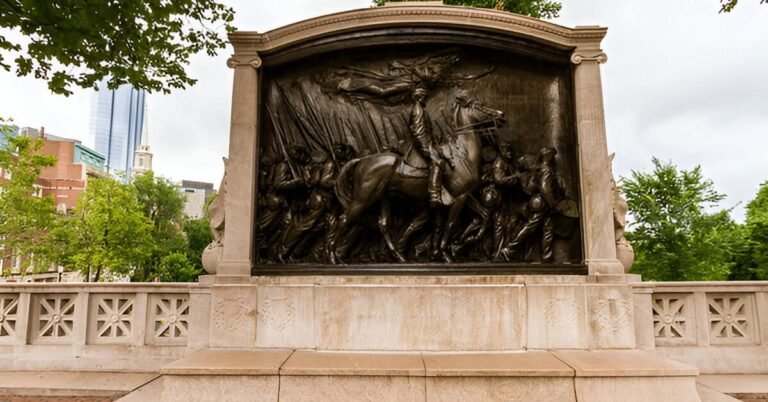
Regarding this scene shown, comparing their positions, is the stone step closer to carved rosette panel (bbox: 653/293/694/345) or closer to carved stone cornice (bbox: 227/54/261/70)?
carved stone cornice (bbox: 227/54/261/70)

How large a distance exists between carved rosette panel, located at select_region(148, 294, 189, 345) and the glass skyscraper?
6185 inches

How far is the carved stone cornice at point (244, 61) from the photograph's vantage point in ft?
22.5

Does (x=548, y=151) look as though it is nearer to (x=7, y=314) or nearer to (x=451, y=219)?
(x=451, y=219)

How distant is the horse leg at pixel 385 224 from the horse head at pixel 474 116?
1.69 meters

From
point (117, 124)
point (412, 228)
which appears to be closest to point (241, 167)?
point (412, 228)

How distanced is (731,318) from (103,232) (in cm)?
3977

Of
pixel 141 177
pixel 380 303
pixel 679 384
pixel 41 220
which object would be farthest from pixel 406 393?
pixel 141 177

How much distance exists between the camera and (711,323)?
21.8ft

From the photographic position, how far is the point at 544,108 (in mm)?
7082

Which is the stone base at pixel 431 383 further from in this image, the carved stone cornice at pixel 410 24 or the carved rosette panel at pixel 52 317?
the carved stone cornice at pixel 410 24

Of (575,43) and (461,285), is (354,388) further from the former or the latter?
(575,43)

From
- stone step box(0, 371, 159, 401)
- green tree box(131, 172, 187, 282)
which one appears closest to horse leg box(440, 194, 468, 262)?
stone step box(0, 371, 159, 401)

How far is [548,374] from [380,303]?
2.32 m

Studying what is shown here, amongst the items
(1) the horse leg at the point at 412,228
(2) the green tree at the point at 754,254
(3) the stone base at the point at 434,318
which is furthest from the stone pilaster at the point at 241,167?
(2) the green tree at the point at 754,254
